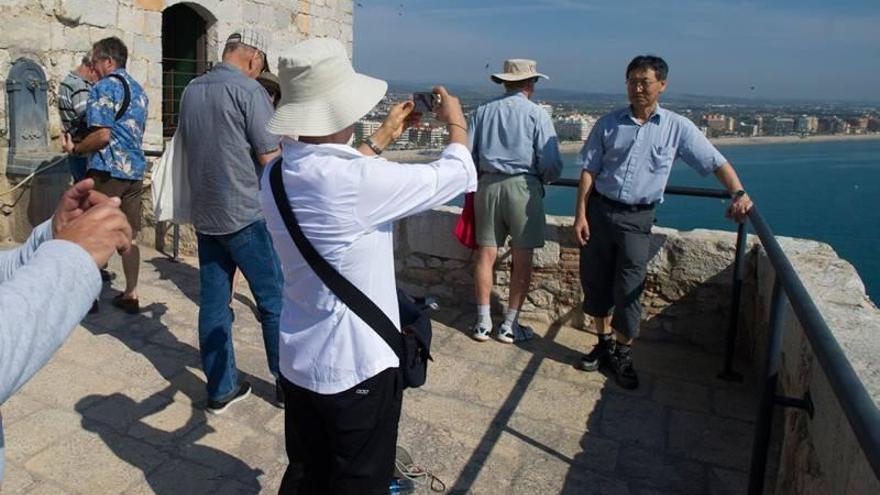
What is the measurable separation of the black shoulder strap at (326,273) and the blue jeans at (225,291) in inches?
53.4

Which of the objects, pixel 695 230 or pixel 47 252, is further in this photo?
pixel 695 230

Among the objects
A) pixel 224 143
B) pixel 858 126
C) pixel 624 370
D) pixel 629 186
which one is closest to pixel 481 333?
pixel 624 370

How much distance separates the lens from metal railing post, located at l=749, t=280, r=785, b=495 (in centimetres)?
224

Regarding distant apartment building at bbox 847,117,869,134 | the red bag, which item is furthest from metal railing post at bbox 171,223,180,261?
distant apartment building at bbox 847,117,869,134

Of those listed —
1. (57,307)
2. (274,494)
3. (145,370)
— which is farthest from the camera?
(145,370)

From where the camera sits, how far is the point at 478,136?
13.6 feet

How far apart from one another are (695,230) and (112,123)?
12.0 feet

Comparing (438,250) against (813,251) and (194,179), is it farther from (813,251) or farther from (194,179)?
(813,251)

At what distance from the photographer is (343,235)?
1843 millimetres

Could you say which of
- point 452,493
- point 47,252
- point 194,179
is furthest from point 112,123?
point 47,252

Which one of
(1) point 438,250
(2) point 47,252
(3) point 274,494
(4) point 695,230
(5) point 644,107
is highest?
(5) point 644,107

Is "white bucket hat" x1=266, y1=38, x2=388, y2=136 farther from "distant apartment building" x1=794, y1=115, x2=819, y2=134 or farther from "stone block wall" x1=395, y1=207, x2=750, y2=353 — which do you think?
"distant apartment building" x1=794, y1=115, x2=819, y2=134

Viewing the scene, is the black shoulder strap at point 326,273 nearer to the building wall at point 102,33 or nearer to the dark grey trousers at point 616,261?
the dark grey trousers at point 616,261

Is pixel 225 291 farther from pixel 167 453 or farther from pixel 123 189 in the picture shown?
pixel 123 189
